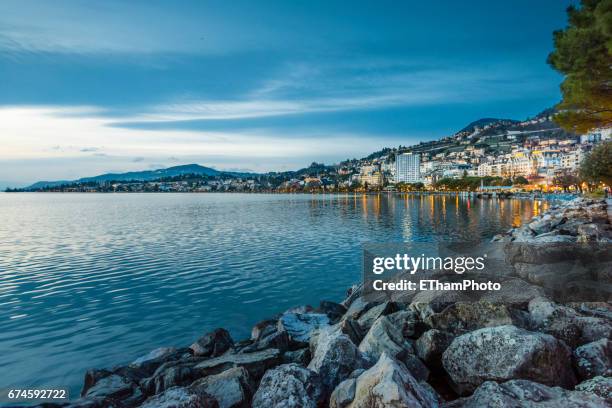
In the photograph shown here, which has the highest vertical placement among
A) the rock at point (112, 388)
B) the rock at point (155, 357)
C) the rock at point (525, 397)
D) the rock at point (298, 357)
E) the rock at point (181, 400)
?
the rock at point (525, 397)

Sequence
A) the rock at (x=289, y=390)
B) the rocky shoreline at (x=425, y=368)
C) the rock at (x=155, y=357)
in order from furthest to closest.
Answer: the rock at (x=155, y=357)
the rock at (x=289, y=390)
the rocky shoreline at (x=425, y=368)

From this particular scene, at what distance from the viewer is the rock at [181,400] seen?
384 centimetres

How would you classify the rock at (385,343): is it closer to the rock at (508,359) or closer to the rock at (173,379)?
the rock at (508,359)

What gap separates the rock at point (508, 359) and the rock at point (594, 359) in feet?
0.60

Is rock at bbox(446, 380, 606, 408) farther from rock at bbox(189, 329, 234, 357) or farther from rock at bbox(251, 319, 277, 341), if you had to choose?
rock at bbox(251, 319, 277, 341)

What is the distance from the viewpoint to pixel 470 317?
589 cm

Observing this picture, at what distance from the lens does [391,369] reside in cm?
353

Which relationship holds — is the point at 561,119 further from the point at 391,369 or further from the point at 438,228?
the point at 438,228

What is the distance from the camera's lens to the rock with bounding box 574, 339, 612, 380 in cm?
439

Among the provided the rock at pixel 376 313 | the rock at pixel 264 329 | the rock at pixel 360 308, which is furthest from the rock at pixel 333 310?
the rock at pixel 376 313

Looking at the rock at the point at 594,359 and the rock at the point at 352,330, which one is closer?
the rock at the point at 594,359

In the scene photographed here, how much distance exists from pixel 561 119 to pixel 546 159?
207946 mm

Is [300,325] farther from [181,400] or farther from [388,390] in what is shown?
[388,390]

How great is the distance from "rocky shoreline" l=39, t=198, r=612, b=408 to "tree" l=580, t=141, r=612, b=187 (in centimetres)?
3692
